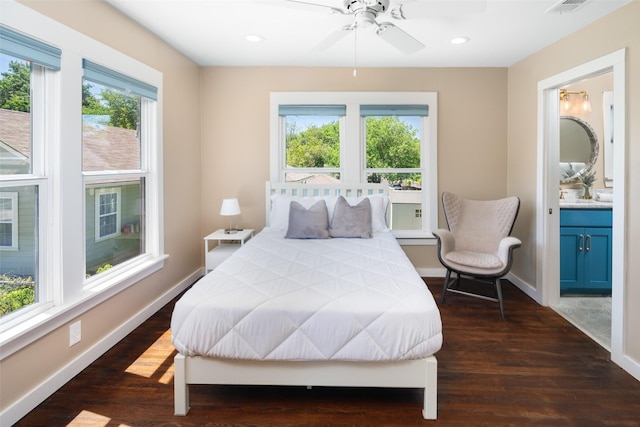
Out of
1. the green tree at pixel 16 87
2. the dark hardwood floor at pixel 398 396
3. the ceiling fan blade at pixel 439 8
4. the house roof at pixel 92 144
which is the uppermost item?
the ceiling fan blade at pixel 439 8

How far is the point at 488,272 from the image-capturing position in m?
3.45

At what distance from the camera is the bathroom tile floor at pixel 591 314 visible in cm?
302

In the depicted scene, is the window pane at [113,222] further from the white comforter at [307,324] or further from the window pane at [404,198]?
the window pane at [404,198]

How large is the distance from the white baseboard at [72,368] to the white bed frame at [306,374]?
0.80 meters

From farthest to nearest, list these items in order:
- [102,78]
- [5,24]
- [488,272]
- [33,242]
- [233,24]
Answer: [488,272]
[233,24]
[102,78]
[33,242]
[5,24]

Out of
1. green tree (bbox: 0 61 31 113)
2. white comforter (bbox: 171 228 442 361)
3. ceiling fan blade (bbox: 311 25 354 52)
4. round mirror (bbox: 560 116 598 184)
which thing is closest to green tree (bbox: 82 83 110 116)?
green tree (bbox: 0 61 31 113)

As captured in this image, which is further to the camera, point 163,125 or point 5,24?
point 163,125

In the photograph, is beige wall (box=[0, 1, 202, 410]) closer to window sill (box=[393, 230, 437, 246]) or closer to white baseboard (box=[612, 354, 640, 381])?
window sill (box=[393, 230, 437, 246])

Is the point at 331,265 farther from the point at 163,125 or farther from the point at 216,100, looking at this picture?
the point at 216,100

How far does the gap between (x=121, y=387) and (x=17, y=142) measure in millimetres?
1538

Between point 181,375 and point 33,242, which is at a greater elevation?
point 33,242

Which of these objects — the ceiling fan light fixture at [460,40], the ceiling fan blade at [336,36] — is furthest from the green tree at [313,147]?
the ceiling fan blade at [336,36]

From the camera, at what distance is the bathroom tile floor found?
9.91 feet

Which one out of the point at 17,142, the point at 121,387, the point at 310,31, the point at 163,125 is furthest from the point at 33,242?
the point at 310,31
